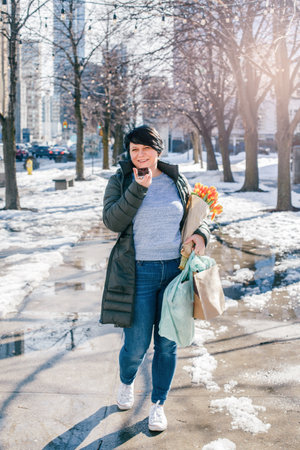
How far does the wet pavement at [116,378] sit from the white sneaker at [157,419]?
0.05 m

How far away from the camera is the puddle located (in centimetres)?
448

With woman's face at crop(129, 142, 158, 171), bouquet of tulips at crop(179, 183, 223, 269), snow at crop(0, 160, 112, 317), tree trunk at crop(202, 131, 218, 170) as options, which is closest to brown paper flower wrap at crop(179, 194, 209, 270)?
bouquet of tulips at crop(179, 183, 223, 269)

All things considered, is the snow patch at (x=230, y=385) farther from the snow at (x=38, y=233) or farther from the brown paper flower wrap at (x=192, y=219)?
the snow at (x=38, y=233)

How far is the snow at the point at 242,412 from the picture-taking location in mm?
3211

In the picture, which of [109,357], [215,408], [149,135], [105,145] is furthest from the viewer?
[105,145]

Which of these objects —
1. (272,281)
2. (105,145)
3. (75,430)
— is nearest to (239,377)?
(75,430)

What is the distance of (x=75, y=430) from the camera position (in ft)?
10.4

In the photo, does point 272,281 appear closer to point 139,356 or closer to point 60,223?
point 139,356

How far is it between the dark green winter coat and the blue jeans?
61 millimetres

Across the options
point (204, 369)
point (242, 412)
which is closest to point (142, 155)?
point (242, 412)

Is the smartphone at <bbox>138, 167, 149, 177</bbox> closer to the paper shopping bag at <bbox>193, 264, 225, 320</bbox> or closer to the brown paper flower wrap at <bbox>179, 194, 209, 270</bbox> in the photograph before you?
the brown paper flower wrap at <bbox>179, 194, 209, 270</bbox>

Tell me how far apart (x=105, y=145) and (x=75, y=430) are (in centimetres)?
3223

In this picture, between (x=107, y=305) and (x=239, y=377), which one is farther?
(x=239, y=377)

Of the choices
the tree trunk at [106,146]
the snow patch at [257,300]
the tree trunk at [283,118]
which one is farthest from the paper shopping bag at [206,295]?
the tree trunk at [106,146]
